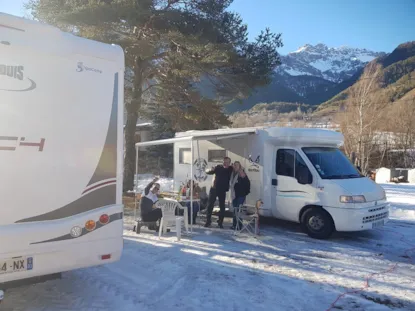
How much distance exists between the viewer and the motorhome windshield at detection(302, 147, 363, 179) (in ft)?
27.3

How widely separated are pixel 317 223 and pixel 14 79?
6549 millimetres

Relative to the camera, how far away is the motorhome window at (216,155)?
1046 centimetres

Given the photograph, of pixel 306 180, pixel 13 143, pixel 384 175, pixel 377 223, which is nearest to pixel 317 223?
pixel 306 180

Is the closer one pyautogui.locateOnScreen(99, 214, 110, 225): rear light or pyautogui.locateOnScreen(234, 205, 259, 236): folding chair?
pyautogui.locateOnScreen(99, 214, 110, 225): rear light

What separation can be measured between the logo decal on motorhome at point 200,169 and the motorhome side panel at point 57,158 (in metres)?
6.50

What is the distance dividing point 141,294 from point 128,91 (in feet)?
38.4

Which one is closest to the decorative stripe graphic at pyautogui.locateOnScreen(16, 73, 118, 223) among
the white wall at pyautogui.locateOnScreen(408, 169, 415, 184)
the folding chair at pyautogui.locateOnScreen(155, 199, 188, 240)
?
the folding chair at pyautogui.locateOnScreen(155, 199, 188, 240)

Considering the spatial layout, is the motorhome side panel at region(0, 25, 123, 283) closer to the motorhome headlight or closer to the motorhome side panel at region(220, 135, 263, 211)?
the motorhome headlight

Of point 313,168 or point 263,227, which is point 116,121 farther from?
point 263,227

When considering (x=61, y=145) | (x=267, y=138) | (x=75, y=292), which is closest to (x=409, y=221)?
(x=267, y=138)

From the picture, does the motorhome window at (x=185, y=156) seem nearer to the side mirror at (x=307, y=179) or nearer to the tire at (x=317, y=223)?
the side mirror at (x=307, y=179)

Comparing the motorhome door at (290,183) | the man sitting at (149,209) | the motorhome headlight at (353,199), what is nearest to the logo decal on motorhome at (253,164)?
the motorhome door at (290,183)

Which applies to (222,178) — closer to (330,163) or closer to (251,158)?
(251,158)

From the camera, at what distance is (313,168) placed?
8297 mm
